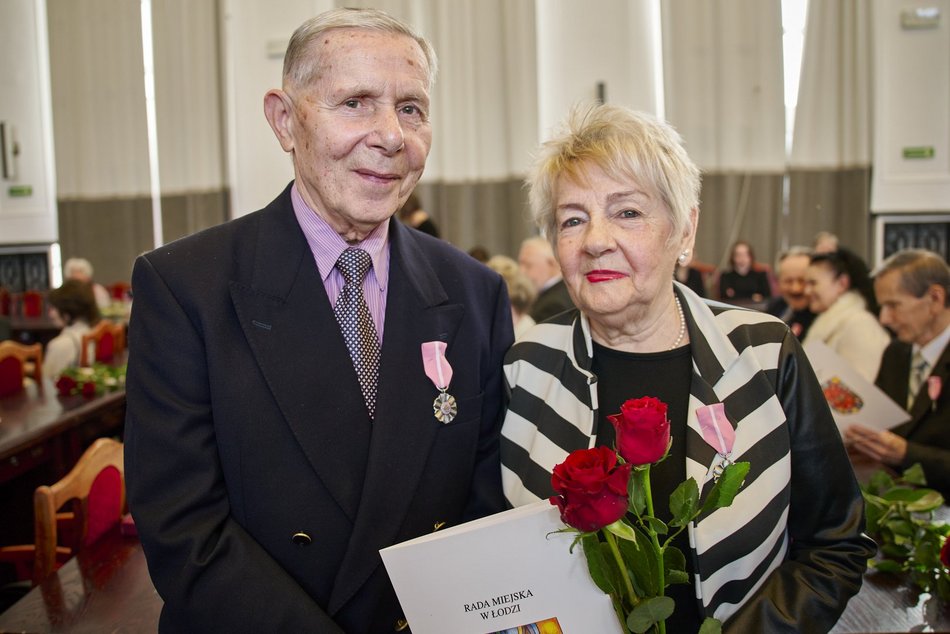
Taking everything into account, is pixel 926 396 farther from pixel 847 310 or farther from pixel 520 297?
pixel 520 297

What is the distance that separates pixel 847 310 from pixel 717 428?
12.2ft

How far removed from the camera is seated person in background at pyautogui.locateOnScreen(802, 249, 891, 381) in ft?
15.1

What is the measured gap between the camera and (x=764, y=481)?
5.05 ft

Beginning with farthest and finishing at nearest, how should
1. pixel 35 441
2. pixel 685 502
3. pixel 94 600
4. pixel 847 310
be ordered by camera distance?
1. pixel 847 310
2. pixel 35 441
3. pixel 94 600
4. pixel 685 502

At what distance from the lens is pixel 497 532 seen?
130cm

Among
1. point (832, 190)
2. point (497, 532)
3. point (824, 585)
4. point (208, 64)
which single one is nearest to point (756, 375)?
point (824, 585)

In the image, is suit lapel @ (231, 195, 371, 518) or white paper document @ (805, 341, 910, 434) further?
white paper document @ (805, 341, 910, 434)

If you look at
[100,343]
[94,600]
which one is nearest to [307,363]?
[94,600]

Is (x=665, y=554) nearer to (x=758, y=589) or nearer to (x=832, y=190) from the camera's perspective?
(x=758, y=589)

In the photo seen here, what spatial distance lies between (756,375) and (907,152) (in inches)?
384

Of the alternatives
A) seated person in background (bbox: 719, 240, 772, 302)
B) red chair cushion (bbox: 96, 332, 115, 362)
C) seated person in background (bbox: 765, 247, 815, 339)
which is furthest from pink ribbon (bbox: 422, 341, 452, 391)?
seated person in background (bbox: 719, 240, 772, 302)

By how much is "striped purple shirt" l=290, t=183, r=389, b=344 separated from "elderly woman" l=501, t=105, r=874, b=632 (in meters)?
0.32

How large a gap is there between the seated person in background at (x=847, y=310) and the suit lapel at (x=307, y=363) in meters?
3.50

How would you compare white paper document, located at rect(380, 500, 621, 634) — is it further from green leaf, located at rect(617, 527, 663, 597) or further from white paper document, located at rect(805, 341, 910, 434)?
white paper document, located at rect(805, 341, 910, 434)
